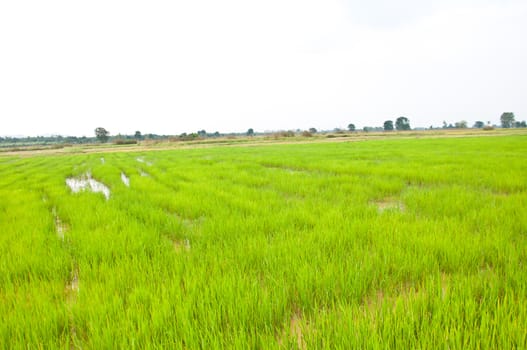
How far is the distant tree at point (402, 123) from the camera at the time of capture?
350 ft

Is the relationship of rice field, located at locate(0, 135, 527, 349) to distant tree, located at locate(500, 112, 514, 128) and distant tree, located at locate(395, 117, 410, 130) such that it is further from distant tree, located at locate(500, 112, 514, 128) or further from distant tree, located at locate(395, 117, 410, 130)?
distant tree, located at locate(500, 112, 514, 128)

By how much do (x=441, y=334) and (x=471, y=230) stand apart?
1.87 meters

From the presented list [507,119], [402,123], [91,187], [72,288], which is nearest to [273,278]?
[72,288]

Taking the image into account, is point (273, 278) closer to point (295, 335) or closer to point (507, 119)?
point (295, 335)

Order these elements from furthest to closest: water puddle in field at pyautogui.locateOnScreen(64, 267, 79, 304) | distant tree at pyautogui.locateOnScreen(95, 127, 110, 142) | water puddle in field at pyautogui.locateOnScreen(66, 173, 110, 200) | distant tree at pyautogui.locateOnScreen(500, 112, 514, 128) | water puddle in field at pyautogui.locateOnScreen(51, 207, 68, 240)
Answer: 1. distant tree at pyautogui.locateOnScreen(500, 112, 514, 128)
2. distant tree at pyautogui.locateOnScreen(95, 127, 110, 142)
3. water puddle in field at pyautogui.locateOnScreen(66, 173, 110, 200)
4. water puddle in field at pyautogui.locateOnScreen(51, 207, 68, 240)
5. water puddle in field at pyautogui.locateOnScreen(64, 267, 79, 304)

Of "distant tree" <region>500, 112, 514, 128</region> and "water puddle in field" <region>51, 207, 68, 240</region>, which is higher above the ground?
"distant tree" <region>500, 112, 514, 128</region>

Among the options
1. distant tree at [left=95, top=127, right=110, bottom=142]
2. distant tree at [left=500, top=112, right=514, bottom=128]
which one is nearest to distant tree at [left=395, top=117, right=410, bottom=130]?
distant tree at [left=500, top=112, right=514, bottom=128]

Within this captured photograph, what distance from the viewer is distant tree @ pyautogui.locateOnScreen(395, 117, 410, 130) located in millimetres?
106688

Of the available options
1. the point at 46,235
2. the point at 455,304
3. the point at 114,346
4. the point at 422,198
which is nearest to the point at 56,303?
the point at 114,346

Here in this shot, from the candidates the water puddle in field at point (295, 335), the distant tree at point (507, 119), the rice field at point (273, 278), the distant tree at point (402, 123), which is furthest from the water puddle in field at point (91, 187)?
the distant tree at point (507, 119)

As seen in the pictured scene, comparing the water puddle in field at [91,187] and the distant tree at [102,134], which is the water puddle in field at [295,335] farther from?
the distant tree at [102,134]

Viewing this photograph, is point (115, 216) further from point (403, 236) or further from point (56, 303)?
point (403, 236)

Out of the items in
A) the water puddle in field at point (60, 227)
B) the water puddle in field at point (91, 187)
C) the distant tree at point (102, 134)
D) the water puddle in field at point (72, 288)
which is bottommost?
the water puddle in field at point (72, 288)

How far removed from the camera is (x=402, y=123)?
107 m
